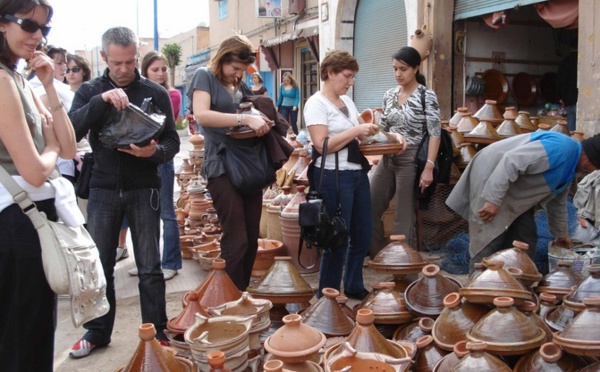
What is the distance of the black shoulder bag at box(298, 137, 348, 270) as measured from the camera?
11.3 feet

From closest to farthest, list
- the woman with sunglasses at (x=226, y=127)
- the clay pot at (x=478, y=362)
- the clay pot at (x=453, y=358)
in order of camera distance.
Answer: the clay pot at (x=478, y=362) < the clay pot at (x=453, y=358) < the woman with sunglasses at (x=226, y=127)

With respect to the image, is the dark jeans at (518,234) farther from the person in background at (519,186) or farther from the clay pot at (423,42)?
the clay pot at (423,42)

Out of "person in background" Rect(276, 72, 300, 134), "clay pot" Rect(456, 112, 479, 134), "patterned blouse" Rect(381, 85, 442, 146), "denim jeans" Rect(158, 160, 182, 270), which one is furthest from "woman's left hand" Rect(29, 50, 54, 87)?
"person in background" Rect(276, 72, 300, 134)

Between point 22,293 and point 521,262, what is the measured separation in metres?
2.37

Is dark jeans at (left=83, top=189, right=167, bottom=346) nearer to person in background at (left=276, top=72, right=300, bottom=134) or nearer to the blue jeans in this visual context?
the blue jeans

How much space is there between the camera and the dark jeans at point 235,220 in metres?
3.24

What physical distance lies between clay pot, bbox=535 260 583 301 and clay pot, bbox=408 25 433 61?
16.5 ft

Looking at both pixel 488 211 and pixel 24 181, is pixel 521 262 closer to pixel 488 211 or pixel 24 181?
pixel 488 211

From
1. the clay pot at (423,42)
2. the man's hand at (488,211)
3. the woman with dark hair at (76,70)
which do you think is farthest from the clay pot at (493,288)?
the clay pot at (423,42)

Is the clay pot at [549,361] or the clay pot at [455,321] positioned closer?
the clay pot at [549,361]

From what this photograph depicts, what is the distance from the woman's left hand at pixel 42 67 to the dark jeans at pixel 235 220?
4.04 ft

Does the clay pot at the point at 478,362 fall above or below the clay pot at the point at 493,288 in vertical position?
below

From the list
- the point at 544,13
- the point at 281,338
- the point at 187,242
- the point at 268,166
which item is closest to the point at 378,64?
the point at 544,13

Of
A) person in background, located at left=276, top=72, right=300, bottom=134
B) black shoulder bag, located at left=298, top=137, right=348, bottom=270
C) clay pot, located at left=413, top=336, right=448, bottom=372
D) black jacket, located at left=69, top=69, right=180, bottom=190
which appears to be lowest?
clay pot, located at left=413, top=336, right=448, bottom=372
